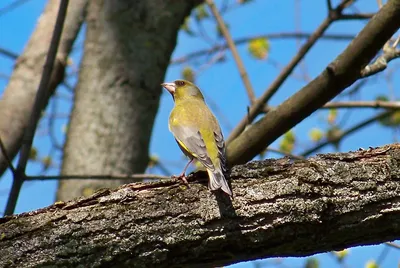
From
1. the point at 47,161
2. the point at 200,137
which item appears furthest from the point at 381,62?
the point at 47,161

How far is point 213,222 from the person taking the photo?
10.1 ft

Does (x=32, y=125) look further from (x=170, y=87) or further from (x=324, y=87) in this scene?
(x=324, y=87)

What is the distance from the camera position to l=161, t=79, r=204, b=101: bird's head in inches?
244

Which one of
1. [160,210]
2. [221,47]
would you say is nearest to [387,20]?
[160,210]

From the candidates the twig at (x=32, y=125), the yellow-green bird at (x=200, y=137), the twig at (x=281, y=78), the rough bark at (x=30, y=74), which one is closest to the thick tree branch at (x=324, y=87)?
the yellow-green bird at (x=200, y=137)

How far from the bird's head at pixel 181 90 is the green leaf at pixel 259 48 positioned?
3.53 meters

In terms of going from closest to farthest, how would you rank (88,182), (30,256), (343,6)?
(30,256)
(343,6)
(88,182)

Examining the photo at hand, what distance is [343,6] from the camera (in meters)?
5.14

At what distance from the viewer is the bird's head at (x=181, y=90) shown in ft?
20.3

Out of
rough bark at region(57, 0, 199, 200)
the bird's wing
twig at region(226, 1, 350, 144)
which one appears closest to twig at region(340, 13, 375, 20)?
twig at region(226, 1, 350, 144)

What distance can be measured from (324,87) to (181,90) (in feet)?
7.31

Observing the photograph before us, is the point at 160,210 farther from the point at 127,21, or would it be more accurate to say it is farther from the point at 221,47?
the point at 221,47

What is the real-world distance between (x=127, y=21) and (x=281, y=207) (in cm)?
368

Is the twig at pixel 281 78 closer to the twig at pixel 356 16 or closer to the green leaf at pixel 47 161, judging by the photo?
the twig at pixel 356 16
